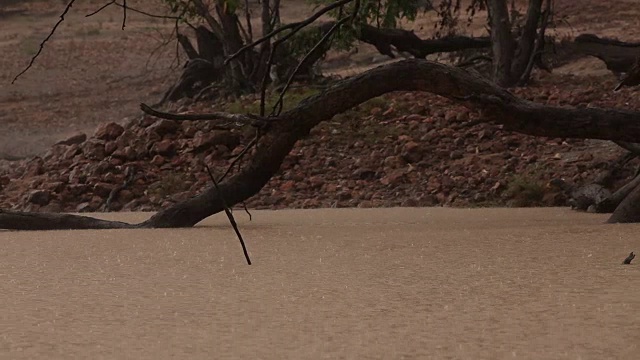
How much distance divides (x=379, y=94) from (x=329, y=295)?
299 centimetres

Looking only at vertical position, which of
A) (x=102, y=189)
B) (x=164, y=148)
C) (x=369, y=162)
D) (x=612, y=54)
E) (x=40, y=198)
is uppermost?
(x=612, y=54)

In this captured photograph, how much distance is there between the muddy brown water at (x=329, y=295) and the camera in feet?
10.6

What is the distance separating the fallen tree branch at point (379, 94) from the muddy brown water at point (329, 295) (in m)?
0.47

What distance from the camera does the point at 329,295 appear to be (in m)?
4.17

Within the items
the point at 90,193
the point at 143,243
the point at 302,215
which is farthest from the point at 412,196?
the point at 143,243

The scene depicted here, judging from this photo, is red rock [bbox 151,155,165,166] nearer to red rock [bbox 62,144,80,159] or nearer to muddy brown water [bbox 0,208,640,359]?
red rock [bbox 62,144,80,159]

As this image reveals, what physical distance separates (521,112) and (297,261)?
1768mm

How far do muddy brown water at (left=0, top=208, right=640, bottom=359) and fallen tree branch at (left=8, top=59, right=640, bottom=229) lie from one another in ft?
1.53

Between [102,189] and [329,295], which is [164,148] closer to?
[102,189]

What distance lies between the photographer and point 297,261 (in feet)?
17.4

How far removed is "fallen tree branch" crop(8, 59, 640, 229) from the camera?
649cm

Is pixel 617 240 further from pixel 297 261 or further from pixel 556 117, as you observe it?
pixel 297 261

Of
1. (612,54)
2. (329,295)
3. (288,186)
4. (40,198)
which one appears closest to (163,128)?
(40,198)

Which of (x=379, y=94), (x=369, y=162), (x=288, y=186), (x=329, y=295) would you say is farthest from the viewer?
(x=369, y=162)
